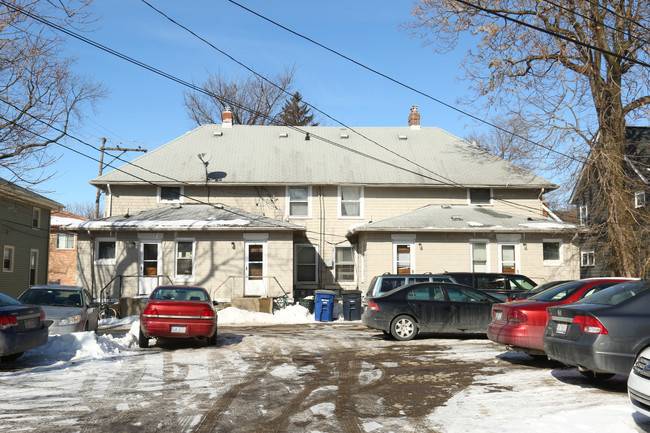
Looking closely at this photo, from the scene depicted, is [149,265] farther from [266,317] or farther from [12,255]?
[12,255]

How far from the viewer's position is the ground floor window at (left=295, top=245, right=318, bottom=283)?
26.6 meters

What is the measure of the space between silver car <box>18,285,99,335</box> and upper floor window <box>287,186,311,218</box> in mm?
13163

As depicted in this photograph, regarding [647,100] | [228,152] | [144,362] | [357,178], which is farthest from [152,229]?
[647,100]

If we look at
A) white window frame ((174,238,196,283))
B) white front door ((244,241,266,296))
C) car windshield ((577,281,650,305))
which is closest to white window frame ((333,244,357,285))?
white front door ((244,241,266,296))

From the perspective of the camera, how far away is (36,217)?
32.0m

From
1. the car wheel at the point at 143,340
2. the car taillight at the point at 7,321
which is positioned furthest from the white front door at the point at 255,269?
the car taillight at the point at 7,321

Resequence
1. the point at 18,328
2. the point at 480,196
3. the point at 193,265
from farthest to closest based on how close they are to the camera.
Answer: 1. the point at 480,196
2. the point at 193,265
3. the point at 18,328

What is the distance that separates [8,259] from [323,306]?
1798 cm

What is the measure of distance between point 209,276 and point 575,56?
54.8ft

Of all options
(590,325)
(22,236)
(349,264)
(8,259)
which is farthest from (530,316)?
(22,236)

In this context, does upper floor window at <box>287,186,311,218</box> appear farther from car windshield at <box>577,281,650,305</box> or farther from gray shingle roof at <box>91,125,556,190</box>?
car windshield at <box>577,281,650,305</box>

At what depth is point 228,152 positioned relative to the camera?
94.9 feet

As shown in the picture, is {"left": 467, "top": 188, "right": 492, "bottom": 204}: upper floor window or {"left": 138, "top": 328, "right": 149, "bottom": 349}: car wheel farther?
{"left": 467, "top": 188, "right": 492, "bottom": 204}: upper floor window

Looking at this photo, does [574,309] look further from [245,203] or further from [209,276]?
[245,203]
